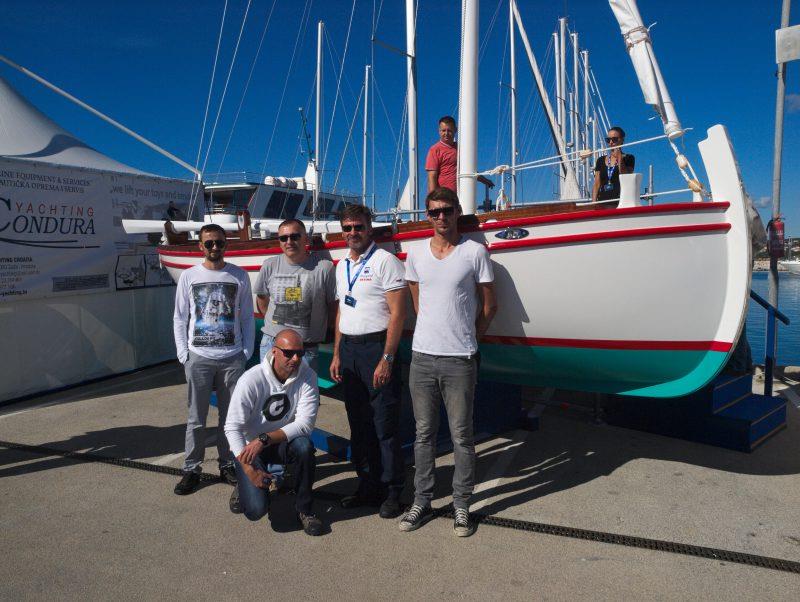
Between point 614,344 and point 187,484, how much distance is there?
281 cm

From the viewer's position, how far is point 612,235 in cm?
328

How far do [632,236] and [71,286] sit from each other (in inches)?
240

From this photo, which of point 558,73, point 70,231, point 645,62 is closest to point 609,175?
point 645,62

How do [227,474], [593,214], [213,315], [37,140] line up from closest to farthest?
1. [593,214]
2. [213,315]
3. [227,474]
4. [37,140]

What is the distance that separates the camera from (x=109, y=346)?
7.11 m

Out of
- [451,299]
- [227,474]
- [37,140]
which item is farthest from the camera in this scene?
[37,140]

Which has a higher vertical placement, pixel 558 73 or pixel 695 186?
pixel 558 73

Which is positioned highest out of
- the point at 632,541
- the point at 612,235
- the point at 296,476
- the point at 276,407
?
the point at 612,235

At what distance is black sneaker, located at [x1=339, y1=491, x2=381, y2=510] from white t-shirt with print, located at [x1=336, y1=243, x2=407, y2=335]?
1.00m

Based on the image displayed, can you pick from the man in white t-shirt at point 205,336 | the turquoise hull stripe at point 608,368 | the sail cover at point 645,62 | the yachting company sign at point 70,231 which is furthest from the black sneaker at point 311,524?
the yachting company sign at point 70,231

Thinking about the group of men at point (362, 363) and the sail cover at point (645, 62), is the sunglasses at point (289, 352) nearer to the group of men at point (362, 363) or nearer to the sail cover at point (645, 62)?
the group of men at point (362, 363)

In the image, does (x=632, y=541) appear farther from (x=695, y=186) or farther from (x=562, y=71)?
(x=562, y=71)

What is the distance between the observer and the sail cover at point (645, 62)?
12.2 feet

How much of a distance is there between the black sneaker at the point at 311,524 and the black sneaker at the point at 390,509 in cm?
36
